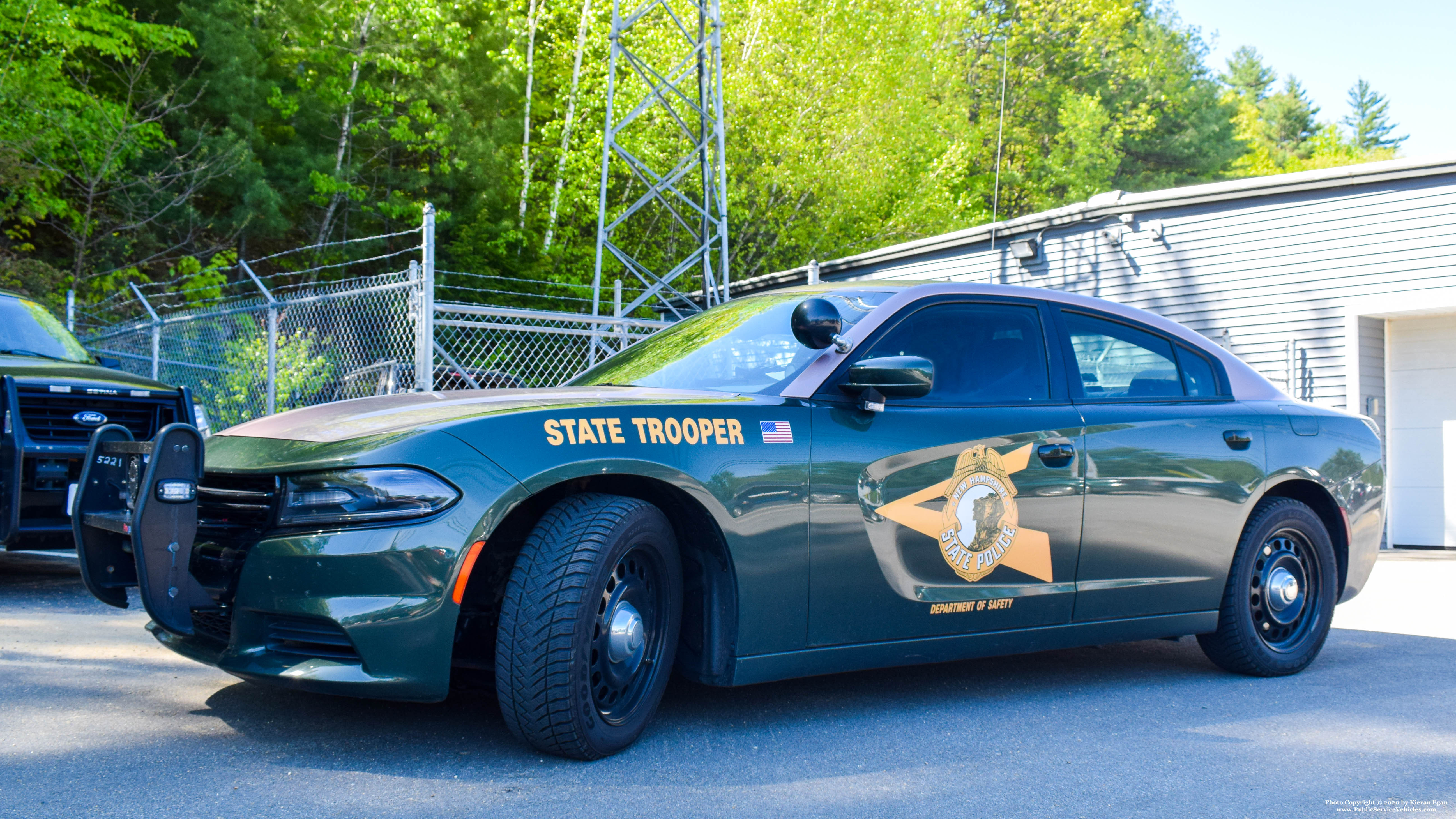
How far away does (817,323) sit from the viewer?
3650mm

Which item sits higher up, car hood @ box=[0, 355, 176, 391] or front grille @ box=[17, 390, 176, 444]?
car hood @ box=[0, 355, 176, 391]

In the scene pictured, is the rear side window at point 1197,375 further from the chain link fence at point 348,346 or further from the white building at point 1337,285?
the white building at point 1337,285

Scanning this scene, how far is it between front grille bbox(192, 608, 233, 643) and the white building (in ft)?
34.2

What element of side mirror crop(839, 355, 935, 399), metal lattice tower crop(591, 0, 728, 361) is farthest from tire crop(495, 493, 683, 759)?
metal lattice tower crop(591, 0, 728, 361)

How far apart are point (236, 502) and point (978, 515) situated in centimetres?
232

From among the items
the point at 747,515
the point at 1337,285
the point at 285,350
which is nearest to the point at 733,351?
the point at 747,515

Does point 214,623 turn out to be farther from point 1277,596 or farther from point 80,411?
point 1277,596

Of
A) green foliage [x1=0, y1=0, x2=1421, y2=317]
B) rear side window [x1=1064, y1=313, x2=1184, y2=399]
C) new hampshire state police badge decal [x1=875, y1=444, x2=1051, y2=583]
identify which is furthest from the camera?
green foliage [x1=0, y1=0, x2=1421, y2=317]

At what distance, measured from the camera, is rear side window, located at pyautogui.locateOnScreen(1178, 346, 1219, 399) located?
4734 millimetres

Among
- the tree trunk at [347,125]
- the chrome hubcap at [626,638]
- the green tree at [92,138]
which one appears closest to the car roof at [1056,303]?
the chrome hubcap at [626,638]

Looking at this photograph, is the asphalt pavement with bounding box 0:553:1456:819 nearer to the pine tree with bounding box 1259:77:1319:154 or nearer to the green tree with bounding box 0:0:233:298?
the green tree with bounding box 0:0:233:298

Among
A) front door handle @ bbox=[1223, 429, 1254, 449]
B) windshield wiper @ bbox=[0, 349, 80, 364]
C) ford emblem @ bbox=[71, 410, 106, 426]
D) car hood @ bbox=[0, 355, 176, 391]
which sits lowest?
front door handle @ bbox=[1223, 429, 1254, 449]

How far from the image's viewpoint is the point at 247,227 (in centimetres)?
2012

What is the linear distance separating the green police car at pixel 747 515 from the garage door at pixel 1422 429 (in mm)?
8982
